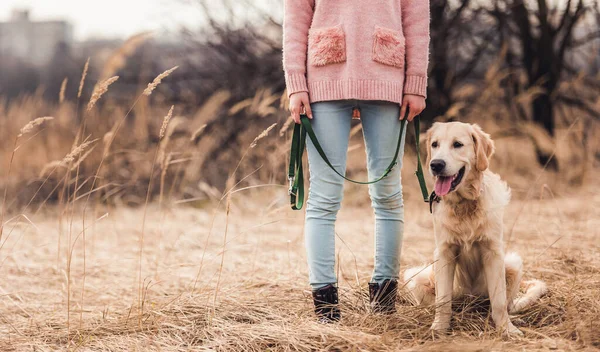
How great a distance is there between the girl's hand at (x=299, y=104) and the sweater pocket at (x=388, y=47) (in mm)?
318

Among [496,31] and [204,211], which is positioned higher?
[496,31]

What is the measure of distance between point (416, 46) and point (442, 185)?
0.58m

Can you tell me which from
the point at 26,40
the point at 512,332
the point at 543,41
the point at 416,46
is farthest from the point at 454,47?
the point at 26,40

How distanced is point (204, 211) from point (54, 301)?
9.73 ft

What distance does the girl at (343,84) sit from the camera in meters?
2.49

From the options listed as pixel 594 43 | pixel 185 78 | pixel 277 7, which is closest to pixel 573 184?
pixel 594 43

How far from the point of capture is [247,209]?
19.9 feet

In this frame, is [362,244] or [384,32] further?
[362,244]

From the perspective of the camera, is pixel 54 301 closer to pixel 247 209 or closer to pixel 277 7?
pixel 247 209

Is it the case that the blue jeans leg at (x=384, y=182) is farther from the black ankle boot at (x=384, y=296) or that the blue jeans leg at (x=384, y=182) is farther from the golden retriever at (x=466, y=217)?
the golden retriever at (x=466, y=217)

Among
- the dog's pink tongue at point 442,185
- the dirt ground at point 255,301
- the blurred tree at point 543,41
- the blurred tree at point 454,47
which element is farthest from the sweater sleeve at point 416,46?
the blurred tree at point 543,41

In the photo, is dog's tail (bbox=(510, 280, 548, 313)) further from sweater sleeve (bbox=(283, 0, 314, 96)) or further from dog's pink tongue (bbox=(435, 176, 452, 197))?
sweater sleeve (bbox=(283, 0, 314, 96))

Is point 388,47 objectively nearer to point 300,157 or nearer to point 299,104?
point 299,104

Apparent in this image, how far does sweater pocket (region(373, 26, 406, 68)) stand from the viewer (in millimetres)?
2482
